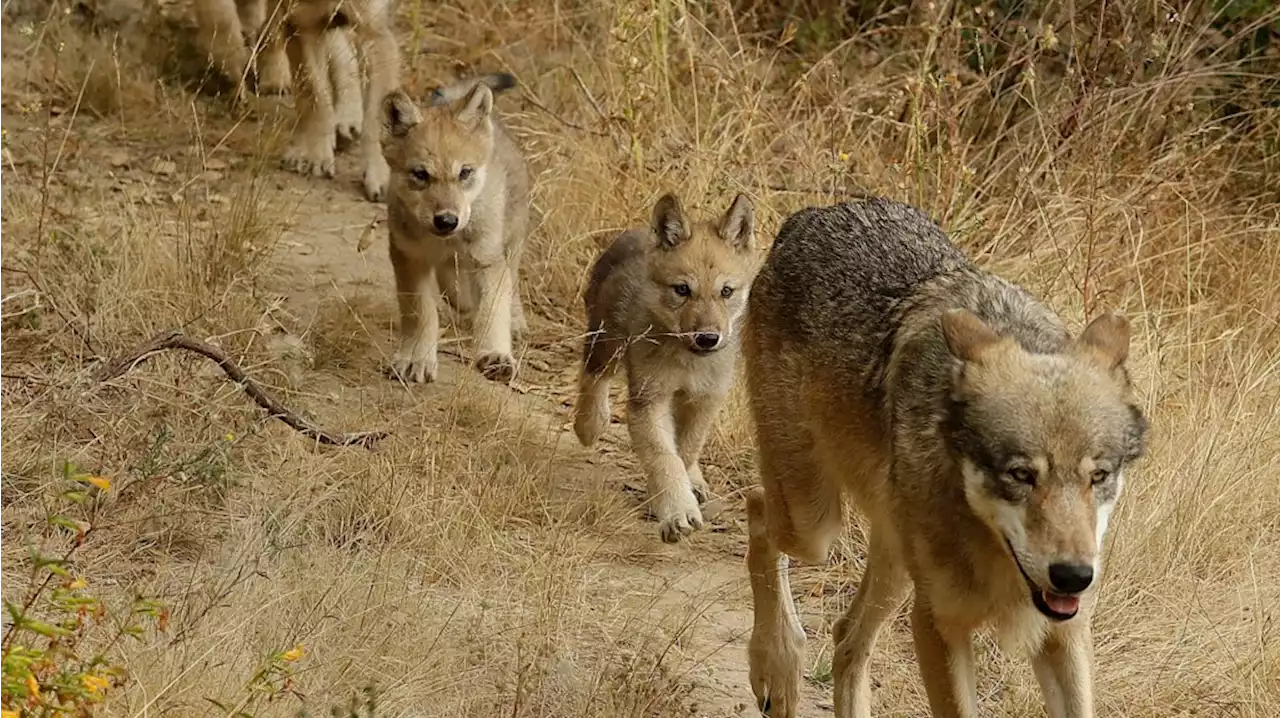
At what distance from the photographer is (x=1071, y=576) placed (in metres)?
3.68

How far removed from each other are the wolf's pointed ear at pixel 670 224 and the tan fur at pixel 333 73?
2.49 meters

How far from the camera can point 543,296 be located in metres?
8.34

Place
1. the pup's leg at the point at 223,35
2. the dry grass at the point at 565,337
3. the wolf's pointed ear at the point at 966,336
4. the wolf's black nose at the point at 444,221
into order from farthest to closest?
1. the pup's leg at the point at 223,35
2. the wolf's black nose at the point at 444,221
3. the dry grass at the point at 565,337
4. the wolf's pointed ear at the point at 966,336

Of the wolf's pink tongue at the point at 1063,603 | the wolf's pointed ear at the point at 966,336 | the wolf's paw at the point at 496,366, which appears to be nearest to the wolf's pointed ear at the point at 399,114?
the wolf's paw at the point at 496,366

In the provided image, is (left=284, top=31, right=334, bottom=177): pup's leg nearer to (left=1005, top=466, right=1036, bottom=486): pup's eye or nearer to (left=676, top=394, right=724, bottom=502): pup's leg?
(left=676, top=394, right=724, bottom=502): pup's leg

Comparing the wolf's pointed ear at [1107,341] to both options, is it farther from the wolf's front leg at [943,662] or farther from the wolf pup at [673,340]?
the wolf pup at [673,340]

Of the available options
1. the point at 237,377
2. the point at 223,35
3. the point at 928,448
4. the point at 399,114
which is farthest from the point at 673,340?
the point at 223,35

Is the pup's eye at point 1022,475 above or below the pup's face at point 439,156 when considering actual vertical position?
above

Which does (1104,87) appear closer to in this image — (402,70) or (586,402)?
Result: (586,402)

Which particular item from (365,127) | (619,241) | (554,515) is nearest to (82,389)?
(554,515)

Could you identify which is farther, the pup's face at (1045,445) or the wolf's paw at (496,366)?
the wolf's paw at (496,366)

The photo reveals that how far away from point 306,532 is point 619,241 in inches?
83.6

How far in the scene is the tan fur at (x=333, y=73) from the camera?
8.96 m

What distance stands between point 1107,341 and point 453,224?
3.60 m
